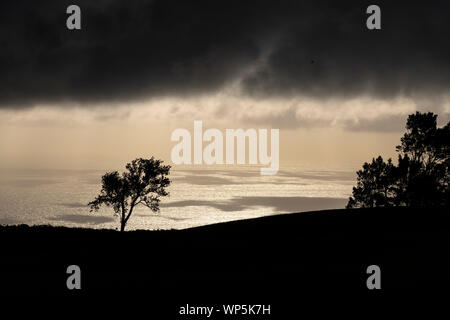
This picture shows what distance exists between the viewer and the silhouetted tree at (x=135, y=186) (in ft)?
206

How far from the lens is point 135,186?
6259 cm

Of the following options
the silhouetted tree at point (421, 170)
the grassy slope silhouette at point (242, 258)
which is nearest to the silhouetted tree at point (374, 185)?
the silhouetted tree at point (421, 170)

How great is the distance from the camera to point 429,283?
21281 mm

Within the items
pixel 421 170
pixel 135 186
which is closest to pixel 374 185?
pixel 421 170

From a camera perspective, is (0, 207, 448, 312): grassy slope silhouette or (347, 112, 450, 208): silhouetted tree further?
(347, 112, 450, 208): silhouetted tree

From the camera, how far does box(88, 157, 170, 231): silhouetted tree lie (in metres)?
62.7

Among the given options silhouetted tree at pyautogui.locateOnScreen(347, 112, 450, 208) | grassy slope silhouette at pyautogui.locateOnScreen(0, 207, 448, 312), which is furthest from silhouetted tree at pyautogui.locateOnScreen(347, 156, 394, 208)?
grassy slope silhouette at pyautogui.locateOnScreen(0, 207, 448, 312)

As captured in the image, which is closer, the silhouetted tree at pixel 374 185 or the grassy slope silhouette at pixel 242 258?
the grassy slope silhouette at pixel 242 258

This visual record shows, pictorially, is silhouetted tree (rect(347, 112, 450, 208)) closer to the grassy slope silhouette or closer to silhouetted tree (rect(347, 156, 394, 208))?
silhouetted tree (rect(347, 156, 394, 208))

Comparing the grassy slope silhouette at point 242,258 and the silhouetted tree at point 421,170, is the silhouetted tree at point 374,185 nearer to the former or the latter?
the silhouetted tree at point 421,170

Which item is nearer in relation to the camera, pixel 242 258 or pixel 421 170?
pixel 242 258

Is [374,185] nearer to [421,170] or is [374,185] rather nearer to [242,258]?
[421,170]
